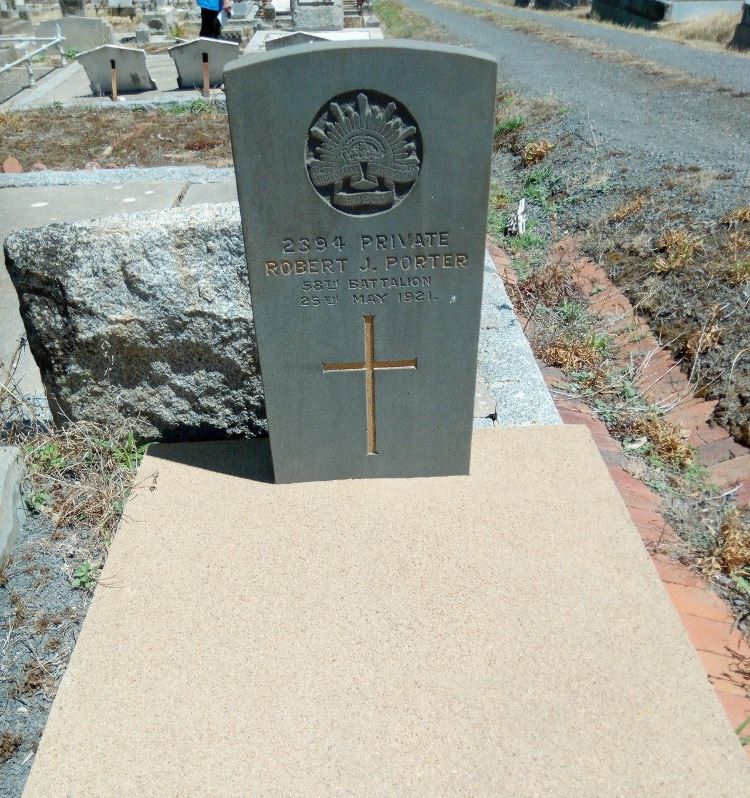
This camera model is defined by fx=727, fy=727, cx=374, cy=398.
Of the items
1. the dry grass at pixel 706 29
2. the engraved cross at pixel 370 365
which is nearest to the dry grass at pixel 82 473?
the engraved cross at pixel 370 365

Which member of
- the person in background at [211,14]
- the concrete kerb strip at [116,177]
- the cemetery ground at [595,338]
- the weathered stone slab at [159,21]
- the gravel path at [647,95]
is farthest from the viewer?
the weathered stone slab at [159,21]

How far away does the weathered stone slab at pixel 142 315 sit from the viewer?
295 centimetres

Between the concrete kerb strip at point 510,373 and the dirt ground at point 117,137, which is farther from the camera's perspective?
the dirt ground at point 117,137

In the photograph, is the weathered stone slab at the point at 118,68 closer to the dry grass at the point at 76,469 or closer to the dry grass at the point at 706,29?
the dry grass at the point at 76,469

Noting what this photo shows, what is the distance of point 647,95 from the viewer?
989cm

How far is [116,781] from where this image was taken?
203cm

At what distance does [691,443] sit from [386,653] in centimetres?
224

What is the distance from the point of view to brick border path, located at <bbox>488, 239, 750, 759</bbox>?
2.48 m

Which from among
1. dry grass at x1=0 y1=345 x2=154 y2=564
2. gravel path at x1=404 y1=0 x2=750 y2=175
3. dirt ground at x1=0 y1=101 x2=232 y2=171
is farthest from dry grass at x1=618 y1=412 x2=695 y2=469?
dirt ground at x1=0 y1=101 x2=232 y2=171

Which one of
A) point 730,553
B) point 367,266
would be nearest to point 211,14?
point 367,266

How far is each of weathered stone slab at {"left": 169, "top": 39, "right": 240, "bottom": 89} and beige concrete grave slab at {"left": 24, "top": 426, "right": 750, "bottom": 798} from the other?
10.8 meters

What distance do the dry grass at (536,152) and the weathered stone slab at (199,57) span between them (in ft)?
Result: 21.0

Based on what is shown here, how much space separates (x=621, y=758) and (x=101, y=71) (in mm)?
12871

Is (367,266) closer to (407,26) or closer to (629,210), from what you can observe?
(629,210)
